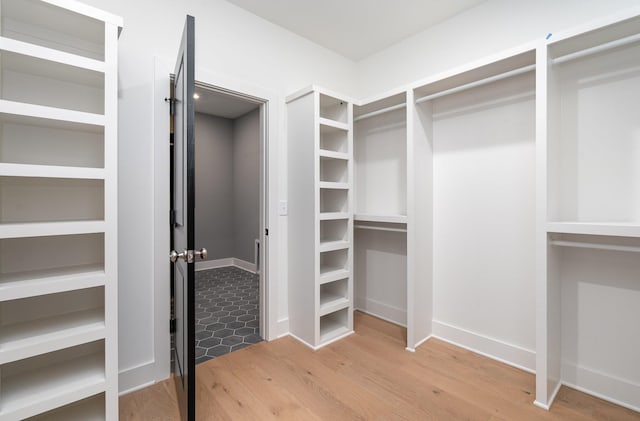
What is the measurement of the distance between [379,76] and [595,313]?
2.64m

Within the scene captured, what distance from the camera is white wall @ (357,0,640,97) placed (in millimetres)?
1948

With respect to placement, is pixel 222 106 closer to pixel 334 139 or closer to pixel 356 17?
pixel 334 139

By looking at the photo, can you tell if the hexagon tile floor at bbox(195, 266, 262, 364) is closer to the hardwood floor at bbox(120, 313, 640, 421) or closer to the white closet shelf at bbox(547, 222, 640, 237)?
the hardwood floor at bbox(120, 313, 640, 421)

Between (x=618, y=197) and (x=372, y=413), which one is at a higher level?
(x=618, y=197)

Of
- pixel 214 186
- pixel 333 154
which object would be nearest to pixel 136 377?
pixel 333 154

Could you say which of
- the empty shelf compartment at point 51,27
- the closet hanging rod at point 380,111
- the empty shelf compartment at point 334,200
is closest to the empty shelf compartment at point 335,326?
the empty shelf compartment at point 334,200

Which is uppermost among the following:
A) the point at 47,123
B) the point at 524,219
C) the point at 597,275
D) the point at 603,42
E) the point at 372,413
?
the point at 603,42

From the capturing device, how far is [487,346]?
7.73 feet

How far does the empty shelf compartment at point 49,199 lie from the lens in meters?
1.54

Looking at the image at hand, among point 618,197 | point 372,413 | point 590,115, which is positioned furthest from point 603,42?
point 372,413

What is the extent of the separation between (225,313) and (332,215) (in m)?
1.68

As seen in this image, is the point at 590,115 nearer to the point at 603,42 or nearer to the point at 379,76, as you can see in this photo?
the point at 603,42

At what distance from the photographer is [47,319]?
156 centimetres

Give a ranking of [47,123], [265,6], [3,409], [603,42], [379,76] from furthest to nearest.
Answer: [379,76], [265,6], [603,42], [47,123], [3,409]
